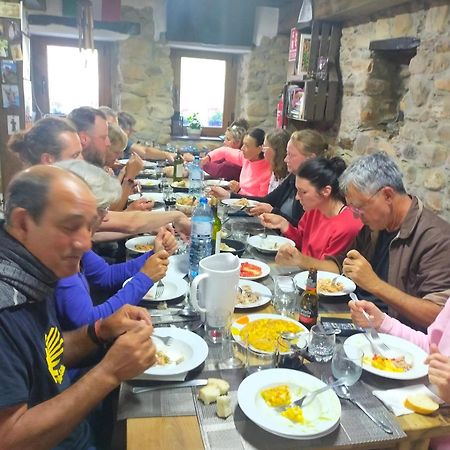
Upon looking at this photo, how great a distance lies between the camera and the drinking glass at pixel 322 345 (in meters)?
1.28

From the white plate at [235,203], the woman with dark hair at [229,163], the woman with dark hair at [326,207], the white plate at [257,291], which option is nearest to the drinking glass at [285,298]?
the white plate at [257,291]

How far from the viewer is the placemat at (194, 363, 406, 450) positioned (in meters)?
0.96

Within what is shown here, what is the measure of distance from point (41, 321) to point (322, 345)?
0.76 metres

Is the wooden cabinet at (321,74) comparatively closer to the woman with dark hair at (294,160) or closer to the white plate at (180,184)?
the woman with dark hair at (294,160)

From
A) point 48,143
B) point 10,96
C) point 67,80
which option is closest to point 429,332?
point 48,143

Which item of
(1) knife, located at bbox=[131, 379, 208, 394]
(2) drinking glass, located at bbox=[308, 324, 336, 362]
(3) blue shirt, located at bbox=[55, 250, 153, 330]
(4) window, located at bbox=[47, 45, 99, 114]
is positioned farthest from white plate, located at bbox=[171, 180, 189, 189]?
(1) knife, located at bbox=[131, 379, 208, 394]

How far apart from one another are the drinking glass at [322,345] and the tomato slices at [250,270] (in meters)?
0.59

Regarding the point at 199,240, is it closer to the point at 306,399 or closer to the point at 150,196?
the point at 306,399

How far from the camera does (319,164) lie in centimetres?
232

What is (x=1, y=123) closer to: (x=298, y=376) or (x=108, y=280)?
(x=108, y=280)

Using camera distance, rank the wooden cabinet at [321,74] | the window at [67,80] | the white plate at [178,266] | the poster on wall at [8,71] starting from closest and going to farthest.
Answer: the white plate at [178,266]
the wooden cabinet at [321,74]
the poster on wall at [8,71]
the window at [67,80]

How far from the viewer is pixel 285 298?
1585 mm

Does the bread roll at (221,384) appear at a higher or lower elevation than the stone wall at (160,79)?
lower

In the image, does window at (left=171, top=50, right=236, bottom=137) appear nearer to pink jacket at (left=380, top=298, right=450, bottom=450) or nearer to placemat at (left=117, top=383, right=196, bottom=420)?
pink jacket at (left=380, top=298, right=450, bottom=450)
